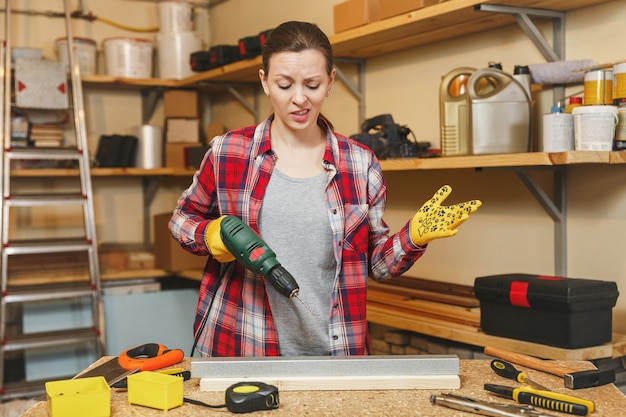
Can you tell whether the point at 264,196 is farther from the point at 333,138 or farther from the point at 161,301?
the point at 161,301

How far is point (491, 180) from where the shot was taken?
286cm

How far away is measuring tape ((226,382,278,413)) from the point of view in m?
1.26

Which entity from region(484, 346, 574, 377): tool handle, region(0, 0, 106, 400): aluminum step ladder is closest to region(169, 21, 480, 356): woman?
region(484, 346, 574, 377): tool handle

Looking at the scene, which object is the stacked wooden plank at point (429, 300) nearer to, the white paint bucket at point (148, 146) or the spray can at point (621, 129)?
the spray can at point (621, 129)

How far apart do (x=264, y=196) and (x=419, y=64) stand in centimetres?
161

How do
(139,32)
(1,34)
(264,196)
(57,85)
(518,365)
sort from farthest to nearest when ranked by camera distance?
1. (139,32)
2. (1,34)
3. (57,85)
4. (264,196)
5. (518,365)

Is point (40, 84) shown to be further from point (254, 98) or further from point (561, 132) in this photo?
point (561, 132)

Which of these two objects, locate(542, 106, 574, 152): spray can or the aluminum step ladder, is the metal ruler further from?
the aluminum step ladder

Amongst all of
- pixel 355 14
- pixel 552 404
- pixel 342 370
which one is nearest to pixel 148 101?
pixel 355 14

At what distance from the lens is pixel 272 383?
1.38 m

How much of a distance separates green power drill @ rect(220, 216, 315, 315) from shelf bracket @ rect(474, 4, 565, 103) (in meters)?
1.19

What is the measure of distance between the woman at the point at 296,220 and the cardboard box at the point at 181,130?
9.10 ft

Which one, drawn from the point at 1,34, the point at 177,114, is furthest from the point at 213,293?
the point at 1,34

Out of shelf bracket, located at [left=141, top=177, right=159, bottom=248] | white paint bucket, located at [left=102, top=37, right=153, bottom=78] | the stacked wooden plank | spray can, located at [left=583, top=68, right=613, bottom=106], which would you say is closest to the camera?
spray can, located at [left=583, top=68, right=613, bottom=106]
